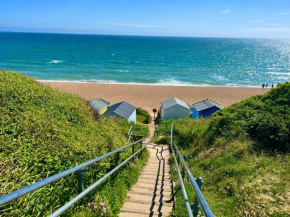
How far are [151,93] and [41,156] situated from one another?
33.6 meters

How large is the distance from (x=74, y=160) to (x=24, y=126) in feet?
4.03

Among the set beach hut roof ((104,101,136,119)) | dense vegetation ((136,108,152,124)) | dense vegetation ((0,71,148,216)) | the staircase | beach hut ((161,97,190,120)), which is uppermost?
dense vegetation ((0,71,148,216))

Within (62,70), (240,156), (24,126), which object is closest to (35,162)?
(24,126)

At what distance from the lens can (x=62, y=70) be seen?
53.4 meters

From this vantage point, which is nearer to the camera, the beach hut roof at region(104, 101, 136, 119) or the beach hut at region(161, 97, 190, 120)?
the beach hut roof at region(104, 101, 136, 119)

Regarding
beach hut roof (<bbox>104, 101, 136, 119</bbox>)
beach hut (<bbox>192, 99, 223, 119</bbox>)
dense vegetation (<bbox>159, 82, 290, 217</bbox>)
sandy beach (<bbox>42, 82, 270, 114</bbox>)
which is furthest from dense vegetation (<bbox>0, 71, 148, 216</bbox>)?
sandy beach (<bbox>42, 82, 270, 114</bbox>)

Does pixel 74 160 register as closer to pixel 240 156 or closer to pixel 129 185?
pixel 129 185

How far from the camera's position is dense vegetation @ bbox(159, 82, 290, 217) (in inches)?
169

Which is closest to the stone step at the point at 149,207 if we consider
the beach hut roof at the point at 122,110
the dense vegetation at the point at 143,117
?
the beach hut roof at the point at 122,110

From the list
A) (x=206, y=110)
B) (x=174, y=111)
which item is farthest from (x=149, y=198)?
(x=174, y=111)

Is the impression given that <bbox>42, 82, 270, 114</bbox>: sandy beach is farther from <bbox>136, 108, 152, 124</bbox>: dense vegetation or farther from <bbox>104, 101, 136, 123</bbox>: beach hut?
<bbox>104, 101, 136, 123</bbox>: beach hut

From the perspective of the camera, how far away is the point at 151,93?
37.2 m

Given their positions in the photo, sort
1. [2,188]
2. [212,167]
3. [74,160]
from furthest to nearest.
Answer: [212,167], [74,160], [2,188]

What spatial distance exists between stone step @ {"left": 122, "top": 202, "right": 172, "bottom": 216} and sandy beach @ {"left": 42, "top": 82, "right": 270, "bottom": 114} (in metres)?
27.0
